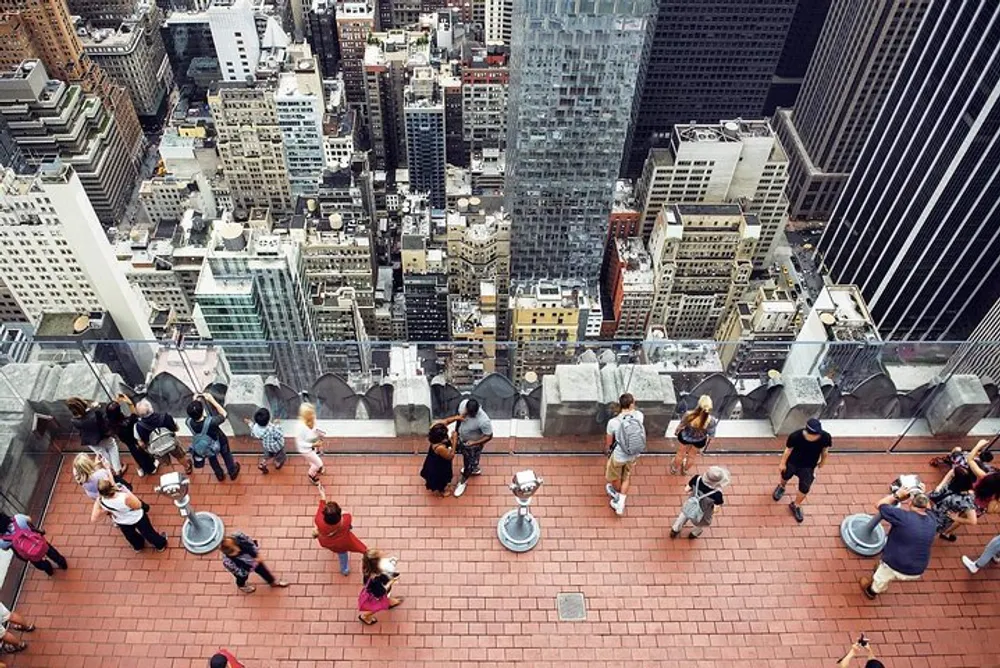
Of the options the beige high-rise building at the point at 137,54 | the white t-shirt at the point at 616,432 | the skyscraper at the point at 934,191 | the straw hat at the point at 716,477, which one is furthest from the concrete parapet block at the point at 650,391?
the beige high-rise building at the point at 137,54

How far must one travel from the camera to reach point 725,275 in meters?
74.1

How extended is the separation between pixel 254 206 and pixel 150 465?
239ft

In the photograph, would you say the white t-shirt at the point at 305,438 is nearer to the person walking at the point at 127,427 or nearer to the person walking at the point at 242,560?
the person walking at the point at 242,560

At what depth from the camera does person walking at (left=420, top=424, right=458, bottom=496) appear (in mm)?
14133

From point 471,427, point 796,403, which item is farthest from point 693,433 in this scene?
point 471,427

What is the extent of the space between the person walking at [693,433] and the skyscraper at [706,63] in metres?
77.8

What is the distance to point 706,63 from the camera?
88312 millimetres

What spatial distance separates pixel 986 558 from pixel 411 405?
1129 centimetres

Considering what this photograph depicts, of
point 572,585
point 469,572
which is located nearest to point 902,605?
point 572,585

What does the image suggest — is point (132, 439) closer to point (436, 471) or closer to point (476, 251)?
point (436, 471)

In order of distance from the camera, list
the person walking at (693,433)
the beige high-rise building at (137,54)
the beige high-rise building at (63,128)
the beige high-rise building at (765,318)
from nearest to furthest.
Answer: the person walking at (693,433) < the beige high-rise building at (765,318) < the beige high-rise building at (63,128) < the beige high-rise building at (137,54)

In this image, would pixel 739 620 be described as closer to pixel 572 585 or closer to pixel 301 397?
pixel 572 585

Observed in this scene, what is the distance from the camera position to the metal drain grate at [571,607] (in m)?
14.1

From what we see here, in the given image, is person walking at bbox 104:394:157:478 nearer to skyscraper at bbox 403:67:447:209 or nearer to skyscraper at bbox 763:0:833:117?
skyscraper at bbox 403:67:447:209
